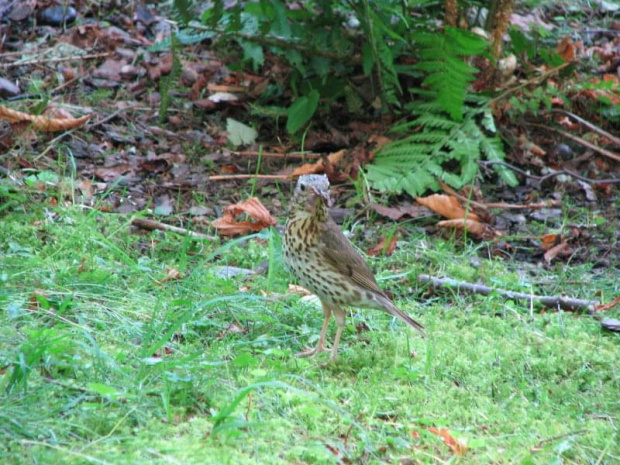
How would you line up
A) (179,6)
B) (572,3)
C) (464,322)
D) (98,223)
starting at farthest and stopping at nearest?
(572,3) < (179,6) < (98,223) < (464,322)

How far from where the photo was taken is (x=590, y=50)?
837 centimetres

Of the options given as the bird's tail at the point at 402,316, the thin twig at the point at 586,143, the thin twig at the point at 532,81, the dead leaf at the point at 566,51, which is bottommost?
the bird's tail at the point at 402,316

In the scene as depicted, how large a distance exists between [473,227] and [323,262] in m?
2.09

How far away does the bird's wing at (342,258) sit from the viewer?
441cm

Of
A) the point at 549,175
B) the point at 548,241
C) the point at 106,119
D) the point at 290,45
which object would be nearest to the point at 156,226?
the point at 106,119

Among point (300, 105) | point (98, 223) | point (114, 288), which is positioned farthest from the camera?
point (300, 105)

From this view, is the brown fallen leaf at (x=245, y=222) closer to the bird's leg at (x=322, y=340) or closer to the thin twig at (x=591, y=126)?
the bird's leg at (x=322, y=340)

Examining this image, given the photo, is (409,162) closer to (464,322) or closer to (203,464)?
(464,322)

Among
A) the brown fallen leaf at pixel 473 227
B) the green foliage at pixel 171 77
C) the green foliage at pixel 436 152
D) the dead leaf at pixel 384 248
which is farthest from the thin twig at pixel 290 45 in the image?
the dead leaf at pixel 384 248

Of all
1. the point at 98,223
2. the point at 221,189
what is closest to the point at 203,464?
the point at 98,223

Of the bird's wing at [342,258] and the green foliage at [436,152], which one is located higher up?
the bird's wing at [342,258]

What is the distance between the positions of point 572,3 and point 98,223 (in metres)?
5.99

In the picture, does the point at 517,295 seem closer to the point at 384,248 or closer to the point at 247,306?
the point at 384,248

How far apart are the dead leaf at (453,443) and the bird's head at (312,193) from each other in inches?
55.3
